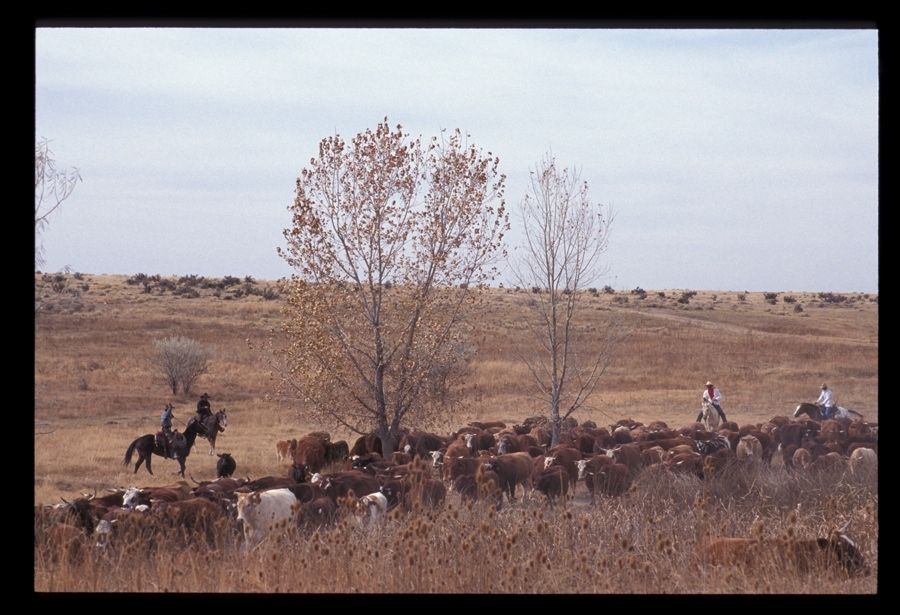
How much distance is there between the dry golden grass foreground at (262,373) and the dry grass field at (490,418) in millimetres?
136

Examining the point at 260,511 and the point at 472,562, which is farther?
the point at 260,511

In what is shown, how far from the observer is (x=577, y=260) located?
16.5m

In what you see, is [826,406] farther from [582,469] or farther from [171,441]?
[171,441]

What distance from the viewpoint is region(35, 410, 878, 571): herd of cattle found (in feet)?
27.3

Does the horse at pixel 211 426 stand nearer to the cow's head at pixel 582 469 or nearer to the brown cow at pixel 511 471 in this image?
the brown cow at pixel 511 471

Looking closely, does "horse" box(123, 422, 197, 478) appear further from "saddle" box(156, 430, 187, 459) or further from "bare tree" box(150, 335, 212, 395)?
"bare tree" box(150, 335, 212, 395)

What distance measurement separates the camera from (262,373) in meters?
36.4

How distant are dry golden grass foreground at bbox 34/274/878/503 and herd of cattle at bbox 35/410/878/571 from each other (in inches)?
58.7

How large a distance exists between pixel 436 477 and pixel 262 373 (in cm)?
2544

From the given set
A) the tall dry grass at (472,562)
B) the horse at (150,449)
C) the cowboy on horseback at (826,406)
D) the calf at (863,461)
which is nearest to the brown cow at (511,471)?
the tall dry grass at (472,562)

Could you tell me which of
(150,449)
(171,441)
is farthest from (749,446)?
(150,449)

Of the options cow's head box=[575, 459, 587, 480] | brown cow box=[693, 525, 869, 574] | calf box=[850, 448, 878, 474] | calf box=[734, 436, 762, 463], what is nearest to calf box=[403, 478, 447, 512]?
cow's head box=[575, 459, 587, 480]
